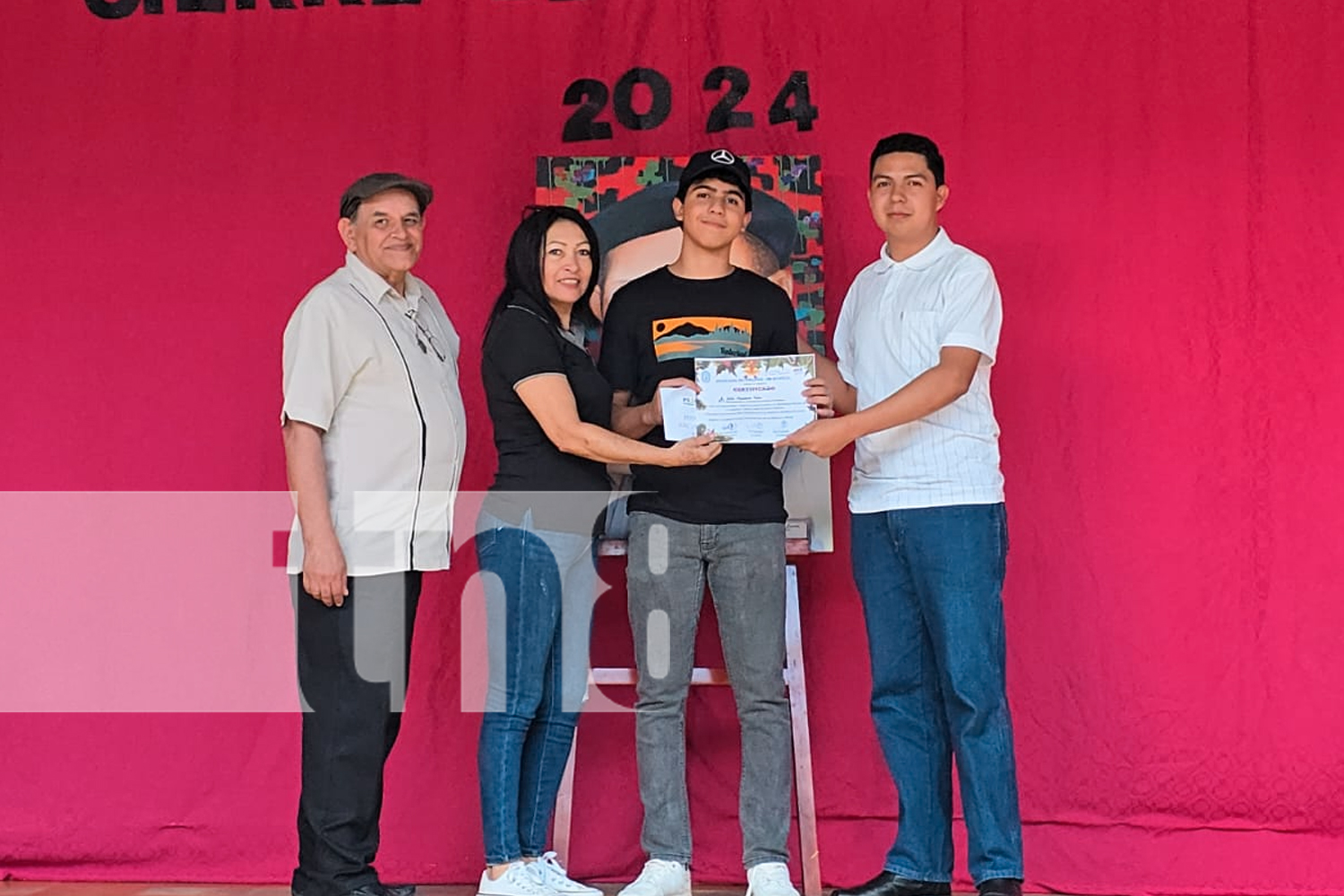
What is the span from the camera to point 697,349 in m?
2.72

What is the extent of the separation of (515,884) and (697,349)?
110 centimetres

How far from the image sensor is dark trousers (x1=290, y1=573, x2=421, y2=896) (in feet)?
8.27

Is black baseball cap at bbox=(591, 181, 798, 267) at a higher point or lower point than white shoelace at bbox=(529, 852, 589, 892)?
higher

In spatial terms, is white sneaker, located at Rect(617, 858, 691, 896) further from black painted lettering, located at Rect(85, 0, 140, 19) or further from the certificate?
black painted lettering, located at Rect(85, 0, 140, 19)

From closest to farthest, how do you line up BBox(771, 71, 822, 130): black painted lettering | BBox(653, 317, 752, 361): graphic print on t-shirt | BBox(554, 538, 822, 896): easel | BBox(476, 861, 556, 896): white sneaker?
1. BBox(476, 861, 556, 896): white sneaker
2. BBox(653, 317, 752, 361): graphic print on t-shirt
3. BBox(554, 538, 822, 896): easel
4. BBox(771, 71, 822, 130): black painted lettering

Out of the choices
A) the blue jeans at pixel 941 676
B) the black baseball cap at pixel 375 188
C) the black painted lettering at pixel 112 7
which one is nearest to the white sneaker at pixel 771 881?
the blue jeans at pixel 941 676

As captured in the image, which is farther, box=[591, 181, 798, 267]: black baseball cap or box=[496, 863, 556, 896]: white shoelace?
box=[591, 181, 798, 267]: black baseball cap

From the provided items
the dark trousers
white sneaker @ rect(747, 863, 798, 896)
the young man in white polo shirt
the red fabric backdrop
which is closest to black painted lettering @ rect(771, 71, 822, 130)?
the red fabric backdrop

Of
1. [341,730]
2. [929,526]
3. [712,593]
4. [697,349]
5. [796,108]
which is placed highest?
[796,108]

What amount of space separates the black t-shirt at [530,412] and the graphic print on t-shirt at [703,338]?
0.52ft

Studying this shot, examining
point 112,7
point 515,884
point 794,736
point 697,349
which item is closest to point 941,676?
point 794,736

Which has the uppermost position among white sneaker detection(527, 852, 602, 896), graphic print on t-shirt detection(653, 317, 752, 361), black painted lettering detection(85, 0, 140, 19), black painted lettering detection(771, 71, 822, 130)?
black painted lettering detection(85, 0, 140, 19)

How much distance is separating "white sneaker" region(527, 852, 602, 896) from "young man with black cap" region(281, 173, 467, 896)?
0.92 feet

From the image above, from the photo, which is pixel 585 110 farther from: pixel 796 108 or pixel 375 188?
pixel 375 188
